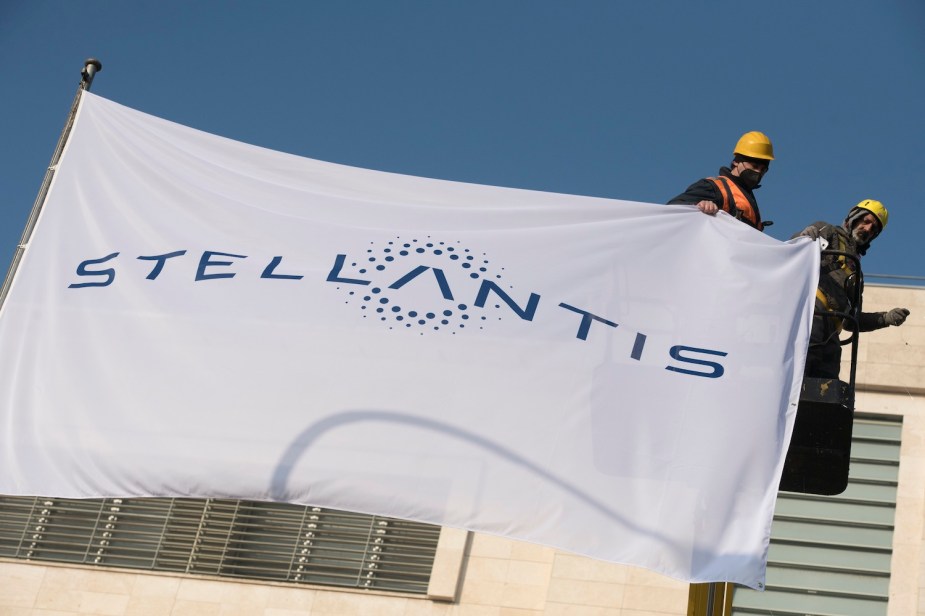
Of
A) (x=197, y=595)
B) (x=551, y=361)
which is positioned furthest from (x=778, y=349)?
(x=197, y=595)

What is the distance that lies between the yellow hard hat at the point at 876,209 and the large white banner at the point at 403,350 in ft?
7.35

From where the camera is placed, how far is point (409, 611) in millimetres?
17469

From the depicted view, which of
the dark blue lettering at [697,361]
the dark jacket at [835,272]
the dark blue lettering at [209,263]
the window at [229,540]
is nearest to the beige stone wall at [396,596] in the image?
the window at [229,540]

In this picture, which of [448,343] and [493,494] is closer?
[493,494]

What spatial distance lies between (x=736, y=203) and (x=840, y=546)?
9294 mm

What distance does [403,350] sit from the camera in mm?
8211

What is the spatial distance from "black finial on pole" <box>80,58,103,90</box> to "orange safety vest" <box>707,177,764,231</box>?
15.2 feet

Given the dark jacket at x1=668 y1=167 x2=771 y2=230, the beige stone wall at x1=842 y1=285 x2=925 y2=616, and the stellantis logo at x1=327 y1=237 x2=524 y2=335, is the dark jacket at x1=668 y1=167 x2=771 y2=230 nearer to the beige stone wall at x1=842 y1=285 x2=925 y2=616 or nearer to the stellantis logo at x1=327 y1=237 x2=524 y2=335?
the stellantis logo at x1=327 y1=237 x2=524 y2=335

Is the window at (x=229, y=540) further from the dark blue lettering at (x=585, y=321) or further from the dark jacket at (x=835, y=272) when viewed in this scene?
the dark blue lettering at (x=585, y=321)

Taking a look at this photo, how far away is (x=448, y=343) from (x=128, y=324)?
2106 mm

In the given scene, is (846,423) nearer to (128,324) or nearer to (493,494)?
(493,494)

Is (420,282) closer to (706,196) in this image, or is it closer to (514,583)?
(706,196)

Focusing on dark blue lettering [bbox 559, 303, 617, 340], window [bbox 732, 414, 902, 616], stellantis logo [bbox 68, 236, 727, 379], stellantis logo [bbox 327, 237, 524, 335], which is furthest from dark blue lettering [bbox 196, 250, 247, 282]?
window [bbox 732, 414, 902, 616]

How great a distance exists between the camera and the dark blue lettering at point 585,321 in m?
8.18
